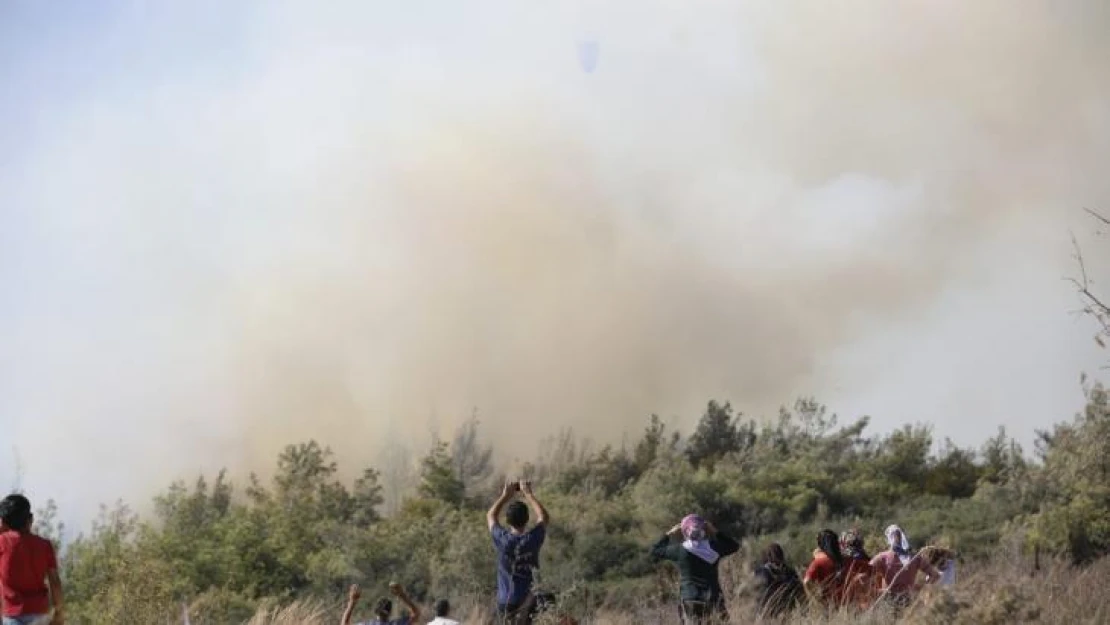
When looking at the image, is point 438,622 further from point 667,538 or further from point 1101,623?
point 1101,623

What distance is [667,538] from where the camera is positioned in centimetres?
1292

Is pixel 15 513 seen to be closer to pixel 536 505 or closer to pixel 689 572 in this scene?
pixel 536 505

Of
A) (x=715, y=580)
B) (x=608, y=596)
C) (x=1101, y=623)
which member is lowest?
(x=1101, y=623)

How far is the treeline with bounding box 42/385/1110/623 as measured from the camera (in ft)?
93.1

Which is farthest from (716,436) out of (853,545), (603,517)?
(853,545)

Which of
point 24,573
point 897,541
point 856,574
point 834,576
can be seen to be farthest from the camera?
point 897,541

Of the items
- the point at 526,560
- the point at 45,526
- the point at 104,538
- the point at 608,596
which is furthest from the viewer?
the point at 45,526

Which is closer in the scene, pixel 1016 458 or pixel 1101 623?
pixel 1101 623

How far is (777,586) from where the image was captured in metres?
13.2

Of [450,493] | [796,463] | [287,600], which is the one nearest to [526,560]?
[287,600]

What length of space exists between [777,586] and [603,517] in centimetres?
2098

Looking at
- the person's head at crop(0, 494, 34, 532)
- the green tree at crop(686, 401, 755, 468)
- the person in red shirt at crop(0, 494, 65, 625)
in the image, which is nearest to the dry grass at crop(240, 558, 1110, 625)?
the person in red shirt at crop(0, 494, 65, 625)

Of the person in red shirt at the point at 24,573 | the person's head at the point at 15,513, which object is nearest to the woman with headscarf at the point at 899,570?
the person in red shirt at the point at 24,573

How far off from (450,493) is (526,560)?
107 ft
